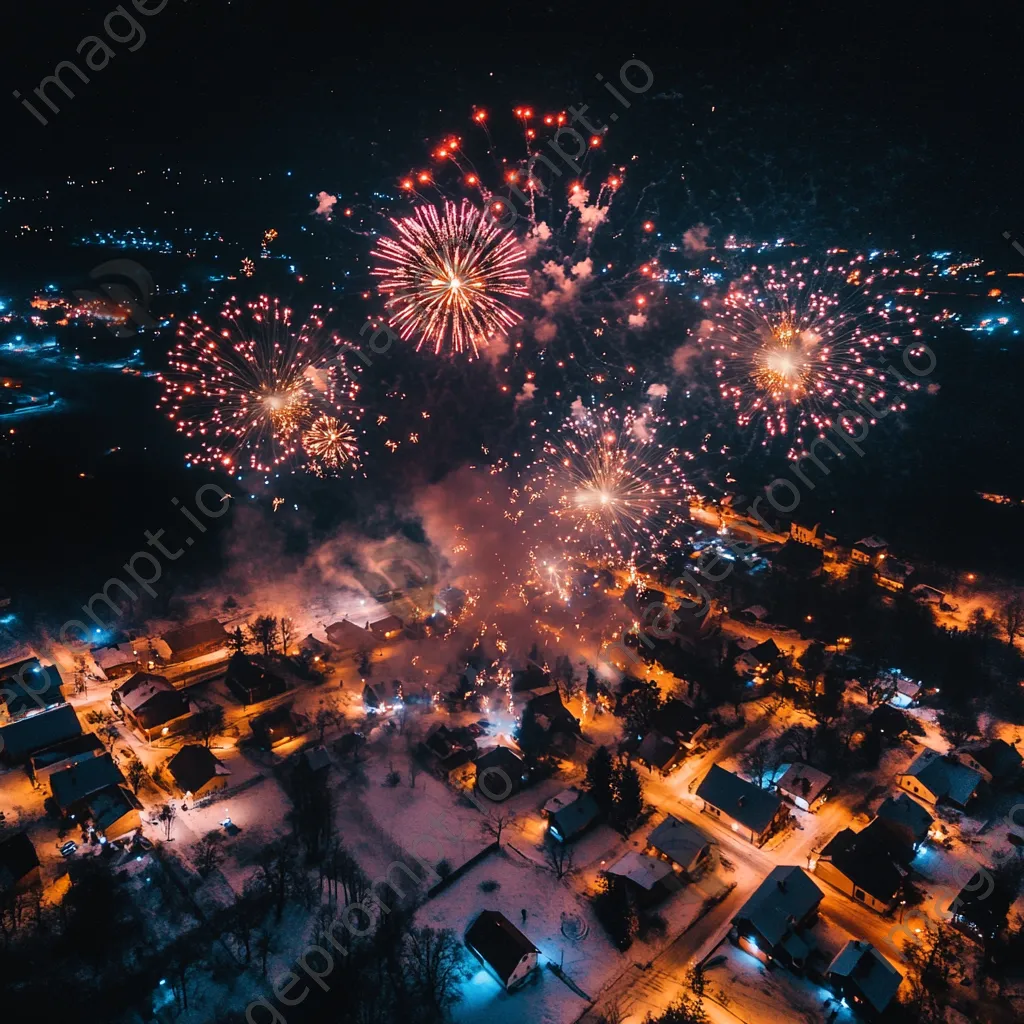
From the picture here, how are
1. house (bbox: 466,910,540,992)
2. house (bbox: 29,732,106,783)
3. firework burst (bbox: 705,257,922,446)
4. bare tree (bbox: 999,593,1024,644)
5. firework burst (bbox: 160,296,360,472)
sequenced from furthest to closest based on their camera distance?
1. firework burst (bbox: 705,257,922,446)
2. firework burst (bbox: 160,296,360,472)
3. bare tree (bbox: 999,593,1024,644)
4. house (bbox: 29,732,106,783)
5. house (bbox: 466,910,540,992)

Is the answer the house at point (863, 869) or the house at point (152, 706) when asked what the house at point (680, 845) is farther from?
the house at point (152, 706)

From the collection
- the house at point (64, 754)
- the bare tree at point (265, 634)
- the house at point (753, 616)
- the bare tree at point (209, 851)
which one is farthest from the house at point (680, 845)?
the house at point (64, 754)

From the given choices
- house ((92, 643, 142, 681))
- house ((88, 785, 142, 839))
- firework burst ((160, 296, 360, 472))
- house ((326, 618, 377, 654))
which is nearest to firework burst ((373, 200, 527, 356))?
firework burst ((160, 296, 360, 472))

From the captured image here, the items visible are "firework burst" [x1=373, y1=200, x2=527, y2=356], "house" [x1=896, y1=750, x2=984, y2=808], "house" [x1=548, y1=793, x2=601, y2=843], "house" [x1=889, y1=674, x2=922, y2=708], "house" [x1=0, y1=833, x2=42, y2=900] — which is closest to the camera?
"house" [x1=0, y1=833, x2=42, y2=900]

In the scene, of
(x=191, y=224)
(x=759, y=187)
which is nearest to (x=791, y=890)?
(x=759, y=187)

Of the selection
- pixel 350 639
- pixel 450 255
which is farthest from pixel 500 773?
pixel 450 255

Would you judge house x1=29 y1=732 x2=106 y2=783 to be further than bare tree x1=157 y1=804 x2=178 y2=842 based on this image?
Yes

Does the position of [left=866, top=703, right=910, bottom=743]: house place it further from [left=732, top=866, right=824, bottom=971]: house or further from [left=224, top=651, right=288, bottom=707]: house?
[left=224, top=651, right=288, bottom=707]: house
